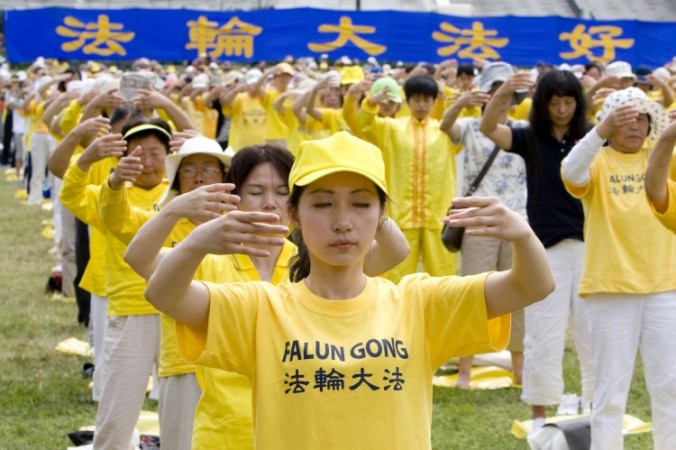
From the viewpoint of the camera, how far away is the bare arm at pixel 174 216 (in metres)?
3.03

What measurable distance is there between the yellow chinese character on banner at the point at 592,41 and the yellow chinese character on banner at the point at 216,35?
440 cm

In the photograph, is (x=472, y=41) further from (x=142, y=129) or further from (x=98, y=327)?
(x=142, y=129)

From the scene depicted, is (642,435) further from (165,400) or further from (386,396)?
(386,396)

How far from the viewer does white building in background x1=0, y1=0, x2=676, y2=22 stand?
2748cm

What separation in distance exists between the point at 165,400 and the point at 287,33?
535 inches

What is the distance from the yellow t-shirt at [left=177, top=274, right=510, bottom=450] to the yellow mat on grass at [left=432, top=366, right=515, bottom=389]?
18.4 feet

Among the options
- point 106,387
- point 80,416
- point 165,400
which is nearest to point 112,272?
point 106,387

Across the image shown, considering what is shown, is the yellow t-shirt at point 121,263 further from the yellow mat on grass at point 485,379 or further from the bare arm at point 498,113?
the yellow mat on grass at point 485,379

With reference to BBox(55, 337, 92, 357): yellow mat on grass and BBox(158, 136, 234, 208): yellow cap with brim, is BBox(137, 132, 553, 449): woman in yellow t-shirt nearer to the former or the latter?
BBox(158, 136, 234, 208): yellow cap with brim

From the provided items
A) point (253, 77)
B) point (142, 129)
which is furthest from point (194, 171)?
point (253, 77)

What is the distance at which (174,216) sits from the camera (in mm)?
3127

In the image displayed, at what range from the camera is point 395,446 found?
309cm

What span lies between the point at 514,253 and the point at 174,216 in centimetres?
82

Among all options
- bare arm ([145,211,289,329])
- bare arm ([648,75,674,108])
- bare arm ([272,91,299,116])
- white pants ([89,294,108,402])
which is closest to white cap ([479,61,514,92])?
bare arm ([648,75,674,108])
